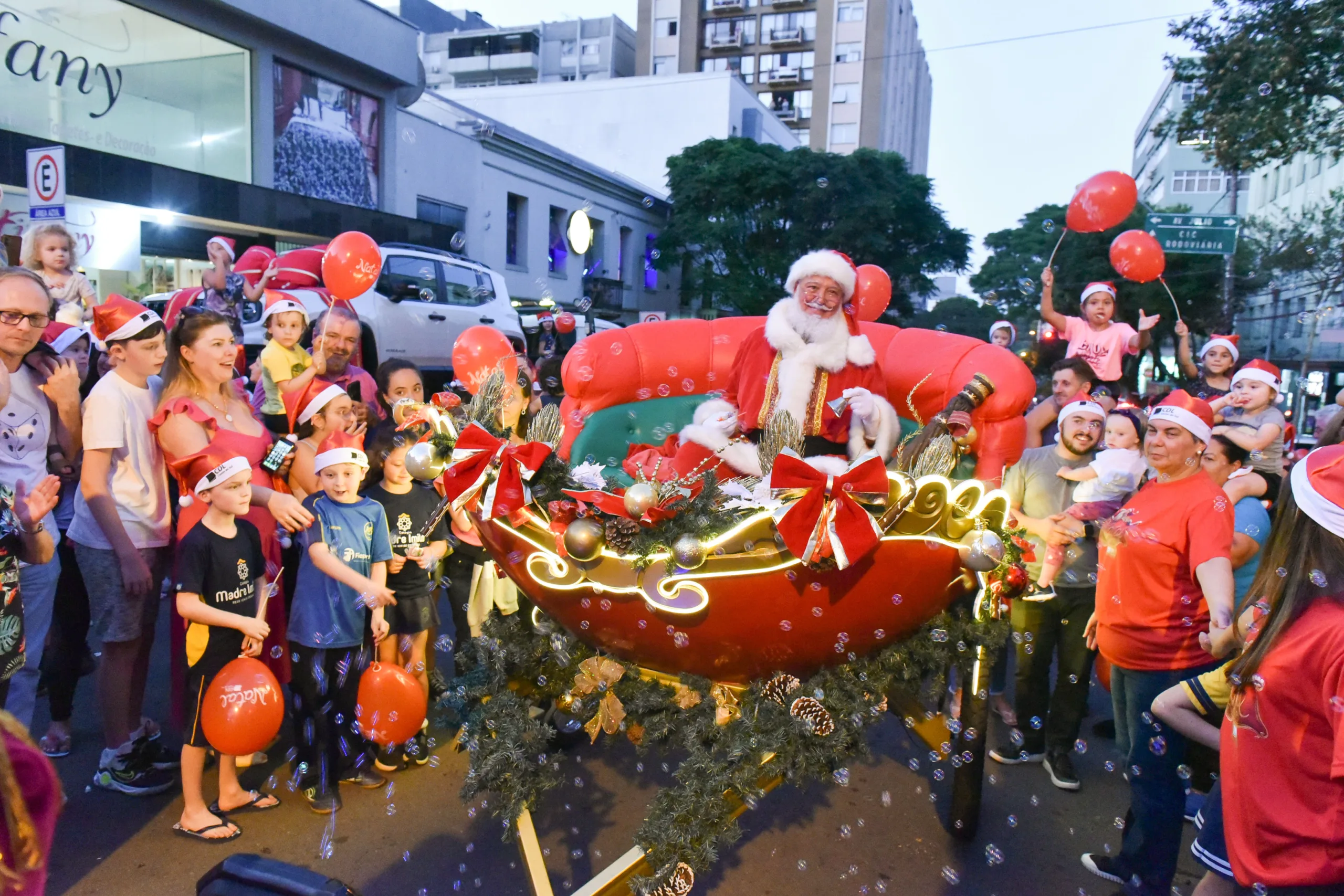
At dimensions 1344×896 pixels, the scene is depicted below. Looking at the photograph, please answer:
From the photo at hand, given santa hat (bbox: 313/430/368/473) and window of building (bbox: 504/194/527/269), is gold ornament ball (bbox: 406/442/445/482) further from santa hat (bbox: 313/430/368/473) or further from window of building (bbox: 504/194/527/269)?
window of building (bbox: 504/194/527/269)

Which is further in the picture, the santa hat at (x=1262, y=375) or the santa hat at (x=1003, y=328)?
the santa hat at (x=1003, y=328)

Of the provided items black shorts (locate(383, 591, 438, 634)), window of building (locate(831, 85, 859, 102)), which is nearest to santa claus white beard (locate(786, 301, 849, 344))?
black shorts (locate(383, 591, 438, 634))

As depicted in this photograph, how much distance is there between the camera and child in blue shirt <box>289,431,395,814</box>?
123 inches

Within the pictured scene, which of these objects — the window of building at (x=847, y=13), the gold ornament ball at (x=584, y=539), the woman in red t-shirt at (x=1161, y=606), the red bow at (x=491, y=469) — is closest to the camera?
the gold ornament ball at (x=584, y=539)

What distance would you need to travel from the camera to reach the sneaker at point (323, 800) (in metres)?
3.09

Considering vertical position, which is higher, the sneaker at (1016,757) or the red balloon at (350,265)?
the red balloon at (350,265)

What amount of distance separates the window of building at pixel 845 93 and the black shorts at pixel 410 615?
52011 mm

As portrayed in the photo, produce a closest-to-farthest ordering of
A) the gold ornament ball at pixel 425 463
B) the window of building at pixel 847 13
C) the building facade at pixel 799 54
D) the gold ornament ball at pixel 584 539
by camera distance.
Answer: the gold ornament ball at pixel 584 539 < the gold ornament ball at pixel 425 463 < the building facade at pixel 799 54 < the window of building at pixel 847 13

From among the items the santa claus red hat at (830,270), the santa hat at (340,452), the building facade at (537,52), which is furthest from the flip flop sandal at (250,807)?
the building facade at (537,52)

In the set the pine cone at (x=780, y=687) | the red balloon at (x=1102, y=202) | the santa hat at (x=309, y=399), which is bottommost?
the pine cone at (x=780, y=687)

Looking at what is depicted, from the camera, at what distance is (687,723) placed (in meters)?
2.44

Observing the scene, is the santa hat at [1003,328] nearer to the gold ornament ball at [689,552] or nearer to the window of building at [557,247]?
the gold ornament ball at [689,552]

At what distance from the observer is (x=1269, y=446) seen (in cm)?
442

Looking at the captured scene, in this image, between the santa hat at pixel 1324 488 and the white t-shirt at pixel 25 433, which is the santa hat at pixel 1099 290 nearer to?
the santa hat at pixel 1324 488
